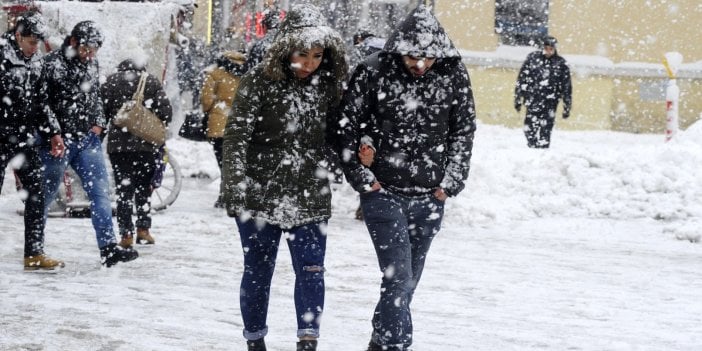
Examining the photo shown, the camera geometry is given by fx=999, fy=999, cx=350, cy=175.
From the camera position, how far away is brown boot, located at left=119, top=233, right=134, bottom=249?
28.3 feet

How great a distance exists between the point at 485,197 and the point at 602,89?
1114 cm

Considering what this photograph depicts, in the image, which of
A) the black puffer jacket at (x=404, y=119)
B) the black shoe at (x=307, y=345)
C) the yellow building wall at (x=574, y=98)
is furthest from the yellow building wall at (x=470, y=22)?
the black shoe at (x=307, y=345)

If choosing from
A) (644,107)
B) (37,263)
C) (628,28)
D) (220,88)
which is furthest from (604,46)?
(37,263)

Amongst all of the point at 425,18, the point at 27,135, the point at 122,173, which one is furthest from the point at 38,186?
the point at 425,18

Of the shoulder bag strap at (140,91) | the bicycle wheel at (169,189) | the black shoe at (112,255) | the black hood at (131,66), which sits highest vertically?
the black hood at (131,66)

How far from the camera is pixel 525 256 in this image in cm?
910

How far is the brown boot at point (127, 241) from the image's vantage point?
8625 mm

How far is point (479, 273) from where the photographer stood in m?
8.11

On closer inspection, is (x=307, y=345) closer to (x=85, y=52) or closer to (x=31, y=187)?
(x=31, y=187)

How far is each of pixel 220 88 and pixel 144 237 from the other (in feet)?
6.50

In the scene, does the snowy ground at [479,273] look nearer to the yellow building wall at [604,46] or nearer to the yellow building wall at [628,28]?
the yellow building wall at [604,46]

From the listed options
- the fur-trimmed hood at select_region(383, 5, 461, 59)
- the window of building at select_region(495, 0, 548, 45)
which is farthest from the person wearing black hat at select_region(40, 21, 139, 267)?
the window of building at select_region(495, 0, 548, 45)

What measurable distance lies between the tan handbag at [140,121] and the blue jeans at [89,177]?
29.0 inches

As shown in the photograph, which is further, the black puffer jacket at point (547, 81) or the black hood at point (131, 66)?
the black puffer jacket at point (547, 81)
